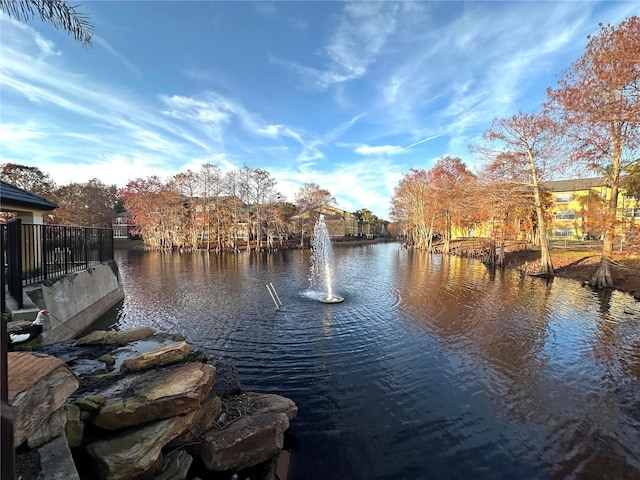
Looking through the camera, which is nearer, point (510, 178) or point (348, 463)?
point (348, 463)

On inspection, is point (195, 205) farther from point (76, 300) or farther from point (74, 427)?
point (74, 427)

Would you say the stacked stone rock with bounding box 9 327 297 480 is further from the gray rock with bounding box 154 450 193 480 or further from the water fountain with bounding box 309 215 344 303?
the water fountain with bounding box 309 215 344 303

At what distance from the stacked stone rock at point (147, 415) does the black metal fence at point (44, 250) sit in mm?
3085

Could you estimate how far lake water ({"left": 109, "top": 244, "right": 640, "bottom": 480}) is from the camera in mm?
4816

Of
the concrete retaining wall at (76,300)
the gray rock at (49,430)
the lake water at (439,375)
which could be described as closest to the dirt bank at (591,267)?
the lake water at (439,375)

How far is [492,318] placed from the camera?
1195 centimetres

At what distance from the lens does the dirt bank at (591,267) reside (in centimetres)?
1748

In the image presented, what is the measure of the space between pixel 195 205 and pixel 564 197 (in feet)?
189

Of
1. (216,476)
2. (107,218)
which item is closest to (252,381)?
(216,476)

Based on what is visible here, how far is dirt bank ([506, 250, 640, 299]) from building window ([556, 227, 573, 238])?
947 inches

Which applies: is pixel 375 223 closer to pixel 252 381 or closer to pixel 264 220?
pixel 264 220

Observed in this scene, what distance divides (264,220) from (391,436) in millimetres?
46715

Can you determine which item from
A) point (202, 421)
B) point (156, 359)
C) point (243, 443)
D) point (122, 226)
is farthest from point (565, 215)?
point (122, 226)

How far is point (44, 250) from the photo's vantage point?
859 centimetres
